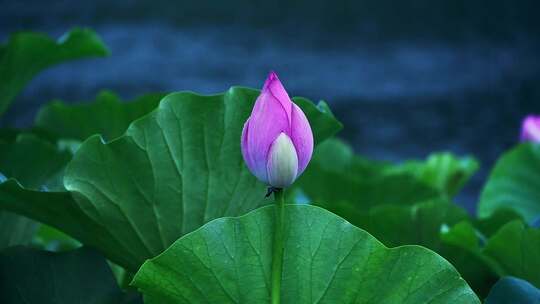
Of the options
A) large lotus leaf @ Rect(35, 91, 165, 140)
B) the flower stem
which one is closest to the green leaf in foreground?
the flower stem

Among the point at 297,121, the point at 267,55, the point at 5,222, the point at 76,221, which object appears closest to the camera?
the point at 297,121

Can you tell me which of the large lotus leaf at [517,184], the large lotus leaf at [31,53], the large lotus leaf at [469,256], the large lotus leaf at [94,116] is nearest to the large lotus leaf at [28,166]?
the large lotus leaf at [31,53]

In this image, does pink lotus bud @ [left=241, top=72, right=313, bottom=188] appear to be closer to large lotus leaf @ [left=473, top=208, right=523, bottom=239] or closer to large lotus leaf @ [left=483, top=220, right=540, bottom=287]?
large lotus leaf @ [left=483, top=220, right=540, bottom=287]

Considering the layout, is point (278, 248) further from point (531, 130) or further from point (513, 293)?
point (531, 130)

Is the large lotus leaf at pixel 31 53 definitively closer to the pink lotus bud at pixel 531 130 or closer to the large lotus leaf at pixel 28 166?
the large lotus leaf at pixel 28 166

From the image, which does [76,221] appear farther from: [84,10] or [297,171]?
[84,10]

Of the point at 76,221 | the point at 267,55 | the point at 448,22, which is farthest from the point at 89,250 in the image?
the point at 448,22
